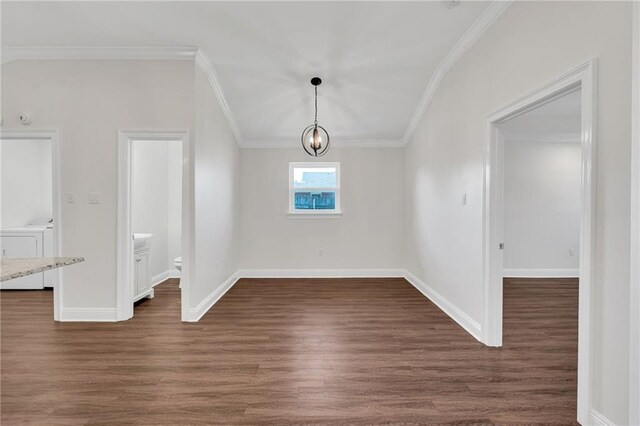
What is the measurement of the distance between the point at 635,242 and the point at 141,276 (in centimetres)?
466

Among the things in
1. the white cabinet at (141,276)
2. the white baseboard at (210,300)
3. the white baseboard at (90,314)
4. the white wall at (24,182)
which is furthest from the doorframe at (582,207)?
the white wall at (24,182)

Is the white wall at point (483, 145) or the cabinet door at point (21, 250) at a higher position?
the white wall at point (483, 145)

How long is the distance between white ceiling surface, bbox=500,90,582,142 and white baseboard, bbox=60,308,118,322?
569 cm

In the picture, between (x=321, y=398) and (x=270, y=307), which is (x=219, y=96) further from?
(x=321, y=398)

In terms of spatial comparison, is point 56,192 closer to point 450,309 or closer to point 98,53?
point 98,53

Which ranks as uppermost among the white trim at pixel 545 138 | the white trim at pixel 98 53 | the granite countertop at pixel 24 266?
the white trim at pixel 98 53

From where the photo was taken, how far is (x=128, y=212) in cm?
357

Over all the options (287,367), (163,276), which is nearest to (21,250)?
(163,276)

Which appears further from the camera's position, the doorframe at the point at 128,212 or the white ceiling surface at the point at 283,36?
the doorframe at the point at 128,212

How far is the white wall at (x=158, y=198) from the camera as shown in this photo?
516 cm

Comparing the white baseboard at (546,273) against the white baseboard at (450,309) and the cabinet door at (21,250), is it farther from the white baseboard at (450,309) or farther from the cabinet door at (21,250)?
the cabinet door at (21,250)

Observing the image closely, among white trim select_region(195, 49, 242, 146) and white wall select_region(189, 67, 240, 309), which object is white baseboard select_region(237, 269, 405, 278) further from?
white trim select_region(195, 49, 242, 146)

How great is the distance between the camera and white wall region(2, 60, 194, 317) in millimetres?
3504

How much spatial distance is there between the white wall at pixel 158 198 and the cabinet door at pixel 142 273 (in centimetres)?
75
